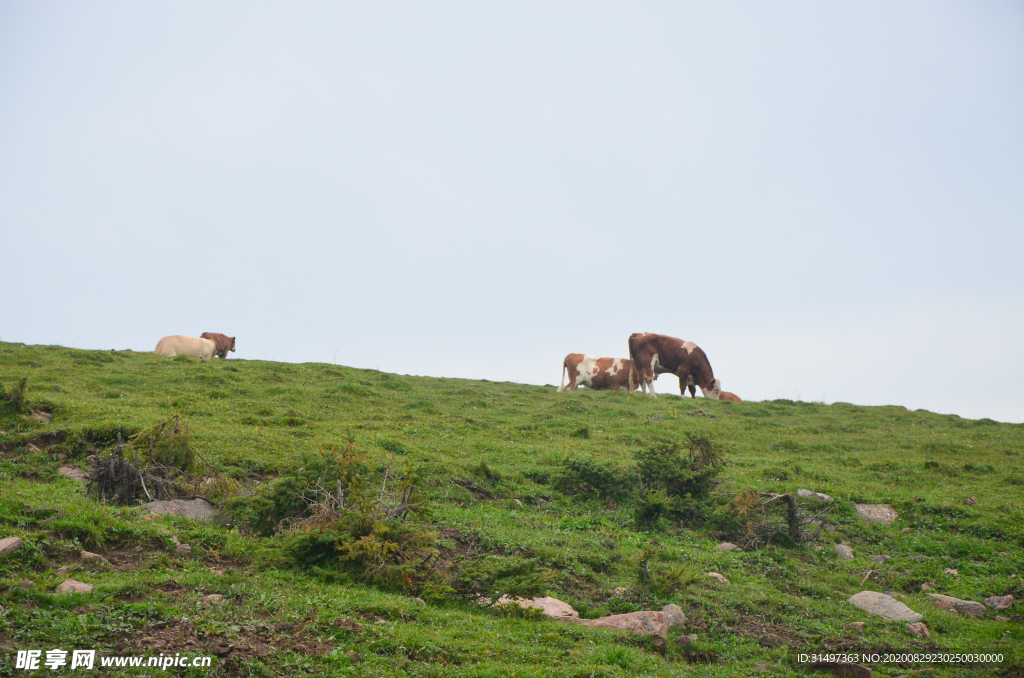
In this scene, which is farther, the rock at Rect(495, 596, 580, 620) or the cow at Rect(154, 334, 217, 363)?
the cow at Rect(154, 334, 217, 363)

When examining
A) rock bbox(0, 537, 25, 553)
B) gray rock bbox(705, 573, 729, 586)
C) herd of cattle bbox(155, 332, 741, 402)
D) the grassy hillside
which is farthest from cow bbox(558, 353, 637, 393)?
rock bbox(0, 537, 25, 553)

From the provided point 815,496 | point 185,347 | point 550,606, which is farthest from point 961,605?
point 185,347

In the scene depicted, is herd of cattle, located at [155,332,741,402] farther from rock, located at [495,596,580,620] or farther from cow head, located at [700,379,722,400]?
rock, located at [495,596,580,620]

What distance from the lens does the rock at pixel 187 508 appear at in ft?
33.9

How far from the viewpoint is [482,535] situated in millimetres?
11047

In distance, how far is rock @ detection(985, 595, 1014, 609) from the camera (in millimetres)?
10164

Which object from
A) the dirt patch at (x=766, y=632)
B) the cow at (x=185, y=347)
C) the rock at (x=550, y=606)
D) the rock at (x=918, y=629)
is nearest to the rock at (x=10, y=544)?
the rock at (x=550, y=606)

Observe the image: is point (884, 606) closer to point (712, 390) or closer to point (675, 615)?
point (675, 615)

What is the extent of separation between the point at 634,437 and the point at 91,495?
42.7ft

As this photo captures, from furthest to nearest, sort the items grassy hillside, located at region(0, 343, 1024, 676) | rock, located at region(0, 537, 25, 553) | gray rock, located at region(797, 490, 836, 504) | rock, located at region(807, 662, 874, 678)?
gray rock, located at region(797, 490, 836, 504), rock, located at region(807, 662, 874, 678), rock, located at region(0, 537, 25, 553), grassy hillside, located at region(0, 343, 1024, 676)

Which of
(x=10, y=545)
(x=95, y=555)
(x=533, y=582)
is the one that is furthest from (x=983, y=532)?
(x=10, y=545)

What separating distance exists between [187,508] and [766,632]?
27.9ft

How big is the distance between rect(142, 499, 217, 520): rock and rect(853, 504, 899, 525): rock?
11936 mm

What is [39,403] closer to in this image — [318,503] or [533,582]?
[318,503]
